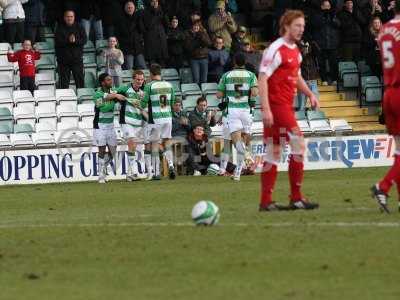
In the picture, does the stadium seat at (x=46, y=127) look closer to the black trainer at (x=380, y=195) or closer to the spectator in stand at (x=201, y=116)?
the spectator in stand at (x=201, y=116)

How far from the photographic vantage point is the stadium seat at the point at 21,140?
27269 millimetres

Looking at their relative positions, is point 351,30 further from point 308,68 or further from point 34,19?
point 34,19

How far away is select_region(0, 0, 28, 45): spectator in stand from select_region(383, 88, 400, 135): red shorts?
55.2 feet

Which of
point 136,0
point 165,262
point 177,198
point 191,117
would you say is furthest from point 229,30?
point 165,262

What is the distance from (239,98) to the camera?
25.9m

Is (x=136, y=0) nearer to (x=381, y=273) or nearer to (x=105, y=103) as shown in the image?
(x=105, y=103)

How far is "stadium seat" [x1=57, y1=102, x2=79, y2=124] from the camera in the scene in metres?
29.3

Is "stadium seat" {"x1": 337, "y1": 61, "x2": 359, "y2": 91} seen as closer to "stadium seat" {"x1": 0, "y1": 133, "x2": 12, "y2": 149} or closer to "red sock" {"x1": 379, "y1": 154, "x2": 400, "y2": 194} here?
"stadium seat" {"x1": 0, "y1": 133, "x2": 12, "y2": 149}

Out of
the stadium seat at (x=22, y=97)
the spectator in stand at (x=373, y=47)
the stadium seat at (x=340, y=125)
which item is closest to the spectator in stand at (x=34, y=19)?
the stadium seat at (x=22, y=97)

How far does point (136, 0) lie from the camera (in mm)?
32812

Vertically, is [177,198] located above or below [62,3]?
below

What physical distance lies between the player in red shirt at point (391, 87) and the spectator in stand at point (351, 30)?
1819 cm

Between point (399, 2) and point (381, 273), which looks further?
point (399, 2)

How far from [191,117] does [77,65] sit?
10.5ft
